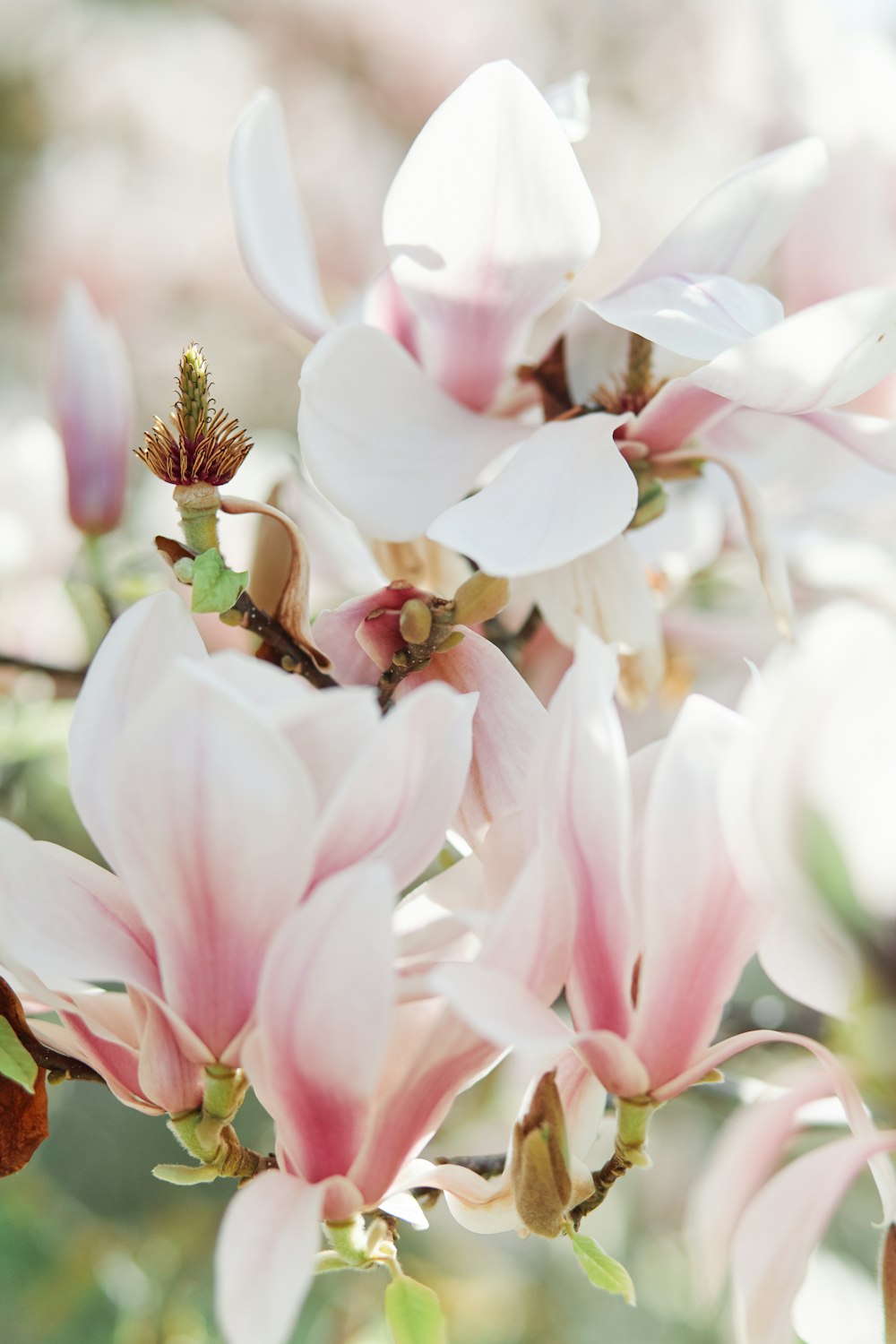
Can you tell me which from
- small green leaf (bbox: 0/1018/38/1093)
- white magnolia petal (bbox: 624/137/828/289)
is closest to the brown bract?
small green leaf (bbox: 0/1018/38/1093)

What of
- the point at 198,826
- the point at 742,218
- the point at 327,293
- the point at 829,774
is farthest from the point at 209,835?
the point at 327,293

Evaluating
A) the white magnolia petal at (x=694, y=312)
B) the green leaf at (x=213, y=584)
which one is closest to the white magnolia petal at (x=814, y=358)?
the white magnolia petal at (x=694, y=312)

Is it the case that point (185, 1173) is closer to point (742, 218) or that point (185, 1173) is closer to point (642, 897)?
point (642, 897)

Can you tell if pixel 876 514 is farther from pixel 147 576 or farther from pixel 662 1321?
pixel 662 1321

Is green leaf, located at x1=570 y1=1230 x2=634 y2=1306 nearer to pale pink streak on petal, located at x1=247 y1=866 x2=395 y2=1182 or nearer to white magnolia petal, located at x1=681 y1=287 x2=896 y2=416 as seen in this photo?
pale pink streak on petal, located at x1=247 y1=866 x2=395 y2=1182

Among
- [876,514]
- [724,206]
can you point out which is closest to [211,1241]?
[876,514]
